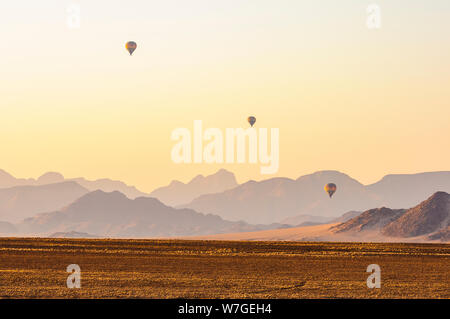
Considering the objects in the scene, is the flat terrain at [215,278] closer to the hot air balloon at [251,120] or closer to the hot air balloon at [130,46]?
the hot air balloon at [130,46]

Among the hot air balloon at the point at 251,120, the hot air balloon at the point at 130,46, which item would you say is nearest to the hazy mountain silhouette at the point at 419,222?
the hot air balloon at the point at 251,120

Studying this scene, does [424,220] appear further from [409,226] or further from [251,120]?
[251,120]

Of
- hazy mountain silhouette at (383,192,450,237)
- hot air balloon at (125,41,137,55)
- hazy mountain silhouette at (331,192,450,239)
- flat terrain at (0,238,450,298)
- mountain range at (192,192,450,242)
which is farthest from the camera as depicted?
hazy mountain silhouette at (383,192,450,237)

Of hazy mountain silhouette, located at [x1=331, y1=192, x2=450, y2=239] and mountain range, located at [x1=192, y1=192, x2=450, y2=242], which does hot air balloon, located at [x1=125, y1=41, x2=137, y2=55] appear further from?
hazy mountain silhouette, located at [x1=331, y1=192, x2=450, y2=239]

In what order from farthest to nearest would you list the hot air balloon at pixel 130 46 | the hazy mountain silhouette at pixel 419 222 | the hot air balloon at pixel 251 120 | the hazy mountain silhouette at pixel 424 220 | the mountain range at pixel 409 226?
the hazy mountain silhouette at pixel 424 220
the hazy mountain silhouette at pixel 419 222
the mountain range at pixel 409 226
the hot air balloon at pixel 251 120
the hot air balloon at pixel 130 46

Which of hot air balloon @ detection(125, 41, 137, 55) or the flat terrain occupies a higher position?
hot air balloon @ detection(125, 41, 137, 55)

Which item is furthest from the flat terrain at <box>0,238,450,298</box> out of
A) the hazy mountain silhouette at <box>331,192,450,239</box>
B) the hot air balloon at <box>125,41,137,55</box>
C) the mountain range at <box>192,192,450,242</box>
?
the hazy mountain silhouette at <box>331,192,450,239</box>

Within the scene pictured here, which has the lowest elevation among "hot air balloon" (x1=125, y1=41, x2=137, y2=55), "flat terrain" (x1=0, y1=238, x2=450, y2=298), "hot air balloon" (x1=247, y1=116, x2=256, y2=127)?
"flat terrain" (x1=0, y1=238, x2=450, y2=298)

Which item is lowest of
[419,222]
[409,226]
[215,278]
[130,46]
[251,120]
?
[215,278]

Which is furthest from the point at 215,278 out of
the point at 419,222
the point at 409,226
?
the point at 419,222

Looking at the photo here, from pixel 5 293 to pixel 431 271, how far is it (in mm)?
27659
